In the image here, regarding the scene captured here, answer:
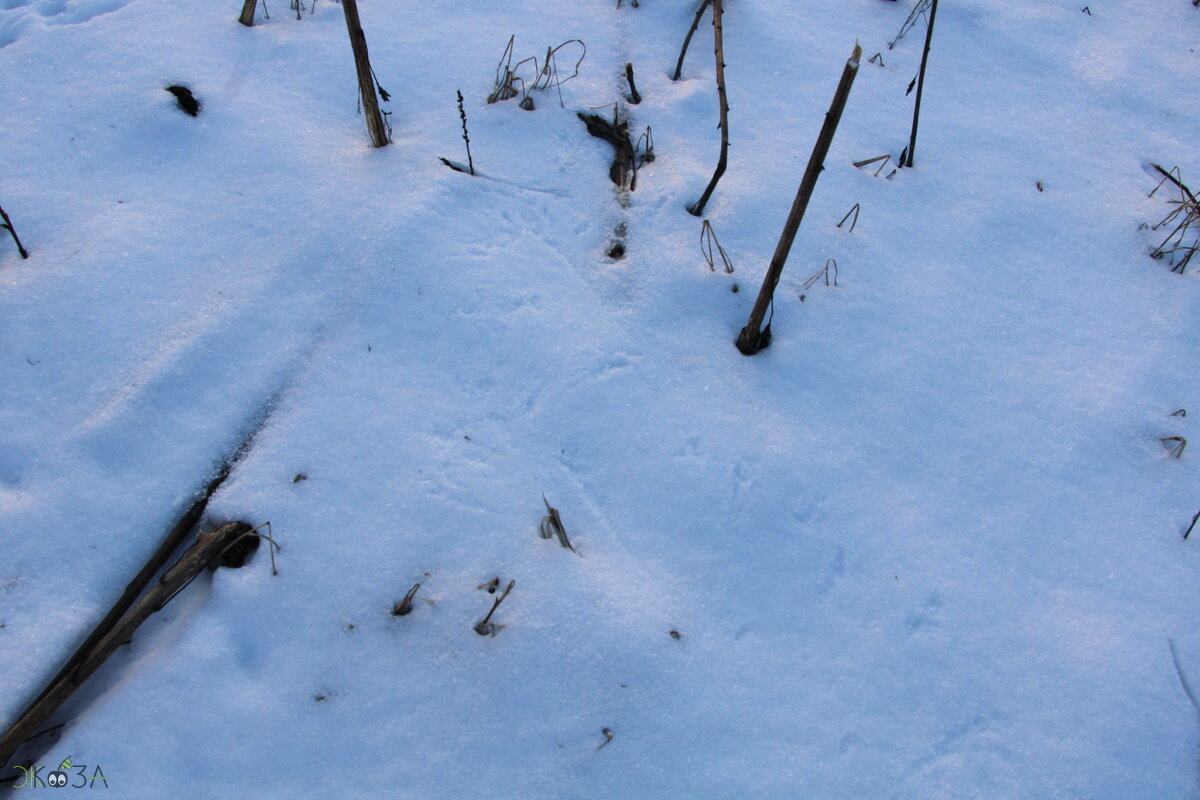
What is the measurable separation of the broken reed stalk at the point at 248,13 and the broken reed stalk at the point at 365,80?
0.69m

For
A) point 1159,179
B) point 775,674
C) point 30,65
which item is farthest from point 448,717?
point 1159,179

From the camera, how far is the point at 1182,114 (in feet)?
10.3

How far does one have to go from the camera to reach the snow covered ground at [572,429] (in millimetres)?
1696

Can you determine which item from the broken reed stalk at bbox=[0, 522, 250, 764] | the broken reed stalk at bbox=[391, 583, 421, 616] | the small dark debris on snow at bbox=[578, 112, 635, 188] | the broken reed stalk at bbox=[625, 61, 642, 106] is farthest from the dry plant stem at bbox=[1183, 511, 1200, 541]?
the broken reed stalk at bbox=[0, 522, 250, 764]

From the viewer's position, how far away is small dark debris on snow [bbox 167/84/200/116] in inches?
100

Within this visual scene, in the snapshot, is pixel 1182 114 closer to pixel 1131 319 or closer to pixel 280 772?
pixel 1131 319

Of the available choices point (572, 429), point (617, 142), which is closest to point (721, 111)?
point (617, 142)

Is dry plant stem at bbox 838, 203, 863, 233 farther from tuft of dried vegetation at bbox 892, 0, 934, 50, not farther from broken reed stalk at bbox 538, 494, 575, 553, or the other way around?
broken reed stalk at bbox 538, 494, 575, 553

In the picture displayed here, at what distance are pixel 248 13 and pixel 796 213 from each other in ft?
8.39

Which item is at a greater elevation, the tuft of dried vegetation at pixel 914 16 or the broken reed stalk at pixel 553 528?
the tuft of dried vegetation at pixel 914 16

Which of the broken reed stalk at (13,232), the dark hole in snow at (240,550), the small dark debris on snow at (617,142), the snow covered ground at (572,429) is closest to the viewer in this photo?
the snow covered ground at (572,429)

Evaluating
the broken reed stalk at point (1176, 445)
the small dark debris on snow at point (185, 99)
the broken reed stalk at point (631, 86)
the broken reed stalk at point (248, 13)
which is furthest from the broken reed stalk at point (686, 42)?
the broken reed stalk at point (1176, 445)

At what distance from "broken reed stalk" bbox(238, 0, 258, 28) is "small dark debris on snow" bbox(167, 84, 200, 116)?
1.72 feet

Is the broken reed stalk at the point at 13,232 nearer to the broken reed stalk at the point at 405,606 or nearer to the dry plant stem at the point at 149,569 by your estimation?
the dry plant stem at the point at 149,569
